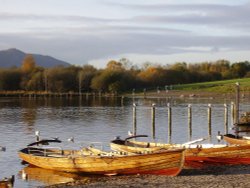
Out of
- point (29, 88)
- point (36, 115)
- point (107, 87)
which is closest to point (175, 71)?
point (107, 87)

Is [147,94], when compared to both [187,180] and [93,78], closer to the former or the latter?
[93,78]

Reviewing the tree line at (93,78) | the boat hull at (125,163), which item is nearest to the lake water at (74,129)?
the boat hull at (125,163)

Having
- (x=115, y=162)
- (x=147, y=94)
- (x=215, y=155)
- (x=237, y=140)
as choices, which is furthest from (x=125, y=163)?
(x=147, y=94)

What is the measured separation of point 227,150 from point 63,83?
394 ft

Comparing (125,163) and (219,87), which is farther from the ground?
(219,87)

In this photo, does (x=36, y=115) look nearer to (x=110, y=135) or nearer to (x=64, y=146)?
(x=110, y=135)

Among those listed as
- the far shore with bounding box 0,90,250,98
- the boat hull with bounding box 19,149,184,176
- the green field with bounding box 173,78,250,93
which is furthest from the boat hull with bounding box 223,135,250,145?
the green field with bounding box 173,78,250,93

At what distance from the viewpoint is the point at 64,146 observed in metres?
45.6

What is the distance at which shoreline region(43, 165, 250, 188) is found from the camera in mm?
27156

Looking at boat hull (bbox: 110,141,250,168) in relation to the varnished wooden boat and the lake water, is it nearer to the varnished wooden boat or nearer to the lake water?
the varnished wooden boat

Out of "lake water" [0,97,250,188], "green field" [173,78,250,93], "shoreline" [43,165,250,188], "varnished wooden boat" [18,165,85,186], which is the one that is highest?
"green field" [173,78,250,93]

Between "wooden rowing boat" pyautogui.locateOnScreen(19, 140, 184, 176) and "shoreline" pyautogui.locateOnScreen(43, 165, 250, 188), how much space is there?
19.3 inches

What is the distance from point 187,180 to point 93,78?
124m

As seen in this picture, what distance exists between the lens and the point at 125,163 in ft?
102
